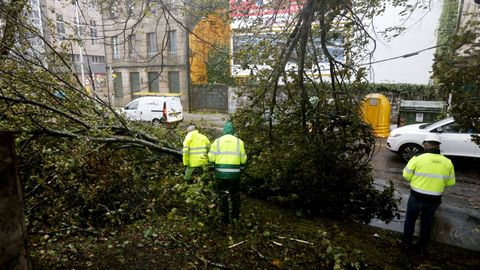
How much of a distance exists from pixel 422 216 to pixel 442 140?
16.9 feet

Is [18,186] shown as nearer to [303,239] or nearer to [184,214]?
[184,214]

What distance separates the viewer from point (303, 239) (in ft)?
13.6

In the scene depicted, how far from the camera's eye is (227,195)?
4.48 metres

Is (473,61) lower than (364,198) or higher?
higher

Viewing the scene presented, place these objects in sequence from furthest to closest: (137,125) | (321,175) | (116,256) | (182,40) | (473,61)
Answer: (182,40)
(137,125)
(321,175)
(116,256)
(473,61)

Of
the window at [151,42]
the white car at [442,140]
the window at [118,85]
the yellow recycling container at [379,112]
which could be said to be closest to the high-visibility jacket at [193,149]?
the white car at [442,140]

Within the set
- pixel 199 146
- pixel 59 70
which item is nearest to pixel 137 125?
pixel 59 70

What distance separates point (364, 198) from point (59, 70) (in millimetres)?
7004

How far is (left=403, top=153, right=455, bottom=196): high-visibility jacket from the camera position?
158 inches

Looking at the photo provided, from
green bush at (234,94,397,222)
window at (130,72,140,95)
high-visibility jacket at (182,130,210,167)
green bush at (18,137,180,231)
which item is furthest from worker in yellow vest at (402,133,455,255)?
window at (130,72,140,95)

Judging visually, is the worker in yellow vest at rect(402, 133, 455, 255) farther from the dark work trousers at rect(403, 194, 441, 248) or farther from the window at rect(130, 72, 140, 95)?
the window at rect(130, 72, 140, 95)

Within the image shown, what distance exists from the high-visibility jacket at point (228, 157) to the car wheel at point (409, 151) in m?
6.44

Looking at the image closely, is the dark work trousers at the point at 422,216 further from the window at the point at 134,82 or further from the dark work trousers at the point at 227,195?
the window at the point at 134,82

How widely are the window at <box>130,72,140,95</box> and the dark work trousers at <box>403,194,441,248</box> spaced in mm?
23368
